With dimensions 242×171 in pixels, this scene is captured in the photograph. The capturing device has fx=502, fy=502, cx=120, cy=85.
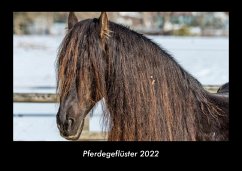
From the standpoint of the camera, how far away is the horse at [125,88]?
112 inches

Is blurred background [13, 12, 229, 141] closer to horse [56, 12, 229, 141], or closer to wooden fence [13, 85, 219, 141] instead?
wooden fence [13, 85, 219, 141]

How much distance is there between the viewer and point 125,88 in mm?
2949

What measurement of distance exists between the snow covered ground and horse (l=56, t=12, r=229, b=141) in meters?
2.67

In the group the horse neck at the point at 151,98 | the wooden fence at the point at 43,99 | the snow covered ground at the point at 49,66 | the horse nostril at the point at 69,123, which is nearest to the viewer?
the horse nostril at the point at 69,123

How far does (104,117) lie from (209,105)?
69cm

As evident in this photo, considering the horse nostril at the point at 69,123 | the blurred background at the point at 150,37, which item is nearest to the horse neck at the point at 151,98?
the horse nostril at the point at 69,123

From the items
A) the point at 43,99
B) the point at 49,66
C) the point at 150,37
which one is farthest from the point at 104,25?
the point at 49,66

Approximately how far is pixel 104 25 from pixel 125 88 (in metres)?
0.39

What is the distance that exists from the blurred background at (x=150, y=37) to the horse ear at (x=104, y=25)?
4.05 metres

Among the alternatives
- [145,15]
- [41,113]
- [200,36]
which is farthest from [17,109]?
[200,36]

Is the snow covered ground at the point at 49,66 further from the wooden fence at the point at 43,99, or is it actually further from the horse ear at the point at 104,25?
the horse ear at the point at 104,25

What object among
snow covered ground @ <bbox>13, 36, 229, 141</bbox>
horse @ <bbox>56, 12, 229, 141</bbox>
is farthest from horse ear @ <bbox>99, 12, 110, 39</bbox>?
snow covered ground @ <bbox>13, 36, 229, 141</bbox>

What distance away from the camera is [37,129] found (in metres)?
A: 6.10
